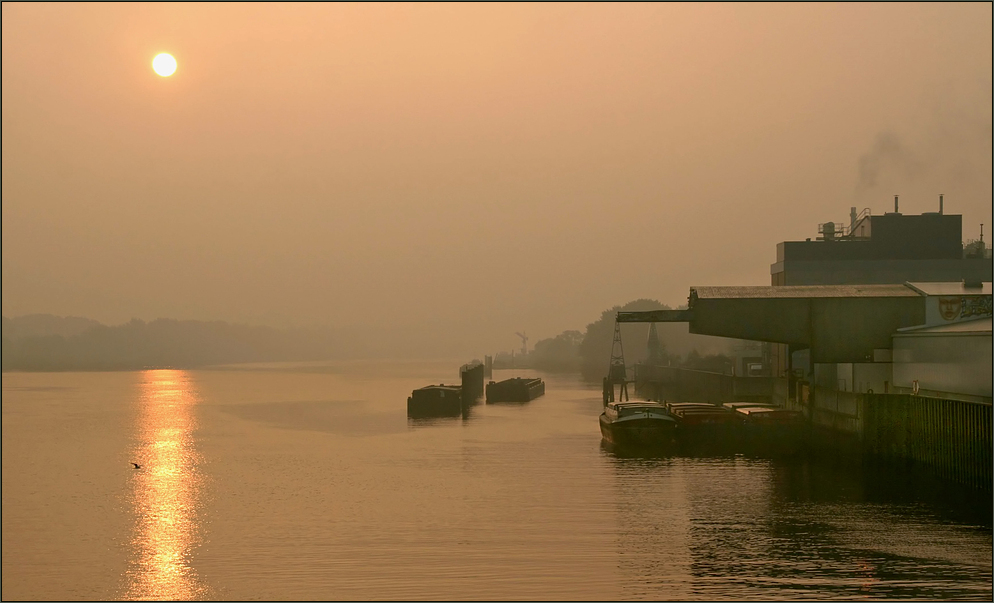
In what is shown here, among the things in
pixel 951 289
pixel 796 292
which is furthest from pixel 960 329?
pixel 796 292

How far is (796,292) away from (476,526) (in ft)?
110

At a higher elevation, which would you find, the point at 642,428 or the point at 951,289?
the point at 951,289

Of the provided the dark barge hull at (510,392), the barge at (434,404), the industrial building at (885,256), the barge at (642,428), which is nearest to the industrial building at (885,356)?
the barge at (642,428)

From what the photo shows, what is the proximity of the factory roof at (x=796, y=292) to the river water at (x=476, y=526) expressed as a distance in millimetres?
10586

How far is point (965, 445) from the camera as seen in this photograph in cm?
3962

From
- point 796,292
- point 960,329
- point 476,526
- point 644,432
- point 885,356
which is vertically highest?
point 796,292

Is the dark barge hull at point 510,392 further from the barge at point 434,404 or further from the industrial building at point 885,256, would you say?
the industrial building at point 885,256

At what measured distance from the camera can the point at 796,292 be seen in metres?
61.0

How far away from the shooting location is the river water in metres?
27.6

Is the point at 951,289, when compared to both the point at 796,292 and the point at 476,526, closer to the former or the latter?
the point at 796,292

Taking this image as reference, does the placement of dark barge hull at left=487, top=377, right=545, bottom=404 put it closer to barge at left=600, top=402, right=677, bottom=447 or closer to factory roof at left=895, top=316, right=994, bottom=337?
barge at left=600, top=402, right=677, bottom=447

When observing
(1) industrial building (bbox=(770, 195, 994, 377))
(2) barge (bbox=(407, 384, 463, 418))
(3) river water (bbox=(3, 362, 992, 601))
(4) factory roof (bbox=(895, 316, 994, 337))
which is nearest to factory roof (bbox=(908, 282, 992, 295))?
(4) factory roof (bbox=(895, 316, 994, 337))

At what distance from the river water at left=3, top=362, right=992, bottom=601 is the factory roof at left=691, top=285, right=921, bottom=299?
417 inches

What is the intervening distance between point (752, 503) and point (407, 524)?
1497 centimetres
